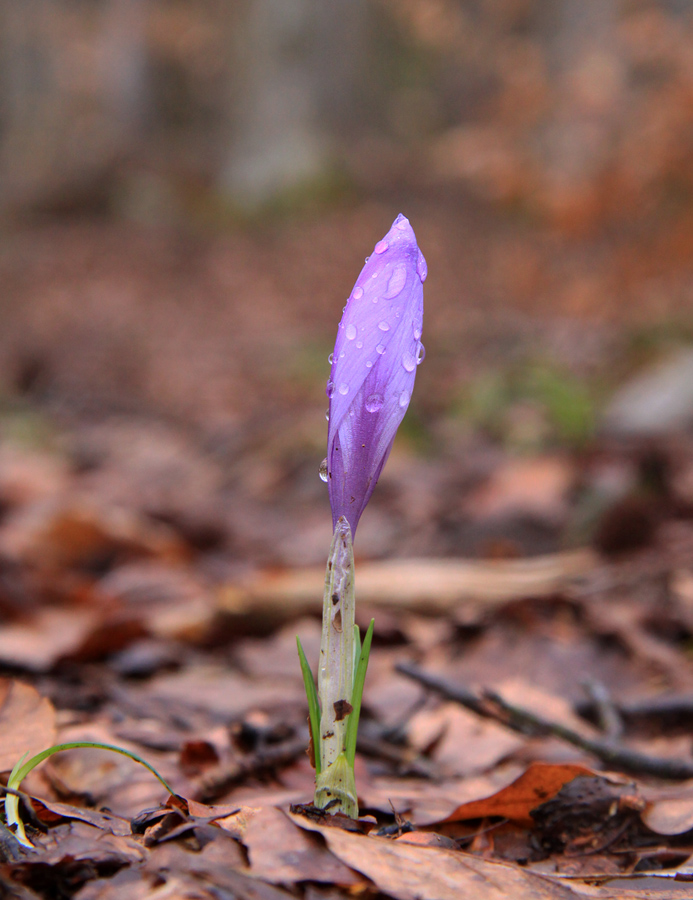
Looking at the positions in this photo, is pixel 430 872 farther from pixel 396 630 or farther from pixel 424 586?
pixel 424 586

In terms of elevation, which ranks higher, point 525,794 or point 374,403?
point 374,403

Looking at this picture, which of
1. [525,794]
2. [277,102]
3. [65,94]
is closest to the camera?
[525,794]

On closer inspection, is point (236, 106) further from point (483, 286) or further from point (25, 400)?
point (25, 400)

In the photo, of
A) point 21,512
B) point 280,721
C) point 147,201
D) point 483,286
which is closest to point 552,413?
point 21,512

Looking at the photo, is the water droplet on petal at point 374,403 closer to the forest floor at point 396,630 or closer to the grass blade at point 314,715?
the grass blade at point 314,715

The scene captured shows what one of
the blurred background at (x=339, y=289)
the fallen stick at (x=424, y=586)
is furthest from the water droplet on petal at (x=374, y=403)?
the blurred background at (x=339, y=289)

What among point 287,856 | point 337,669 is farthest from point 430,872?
point 337,669

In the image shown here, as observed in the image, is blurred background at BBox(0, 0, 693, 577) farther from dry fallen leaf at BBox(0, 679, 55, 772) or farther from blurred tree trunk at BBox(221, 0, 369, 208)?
dry fallen leaf at BBox(0, 679, 55, 772)
